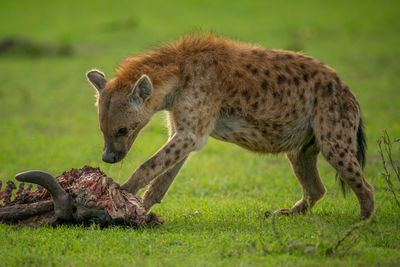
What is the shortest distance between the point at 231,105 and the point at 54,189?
1.67m

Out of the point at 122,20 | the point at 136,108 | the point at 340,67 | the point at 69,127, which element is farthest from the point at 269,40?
the point at 136,108

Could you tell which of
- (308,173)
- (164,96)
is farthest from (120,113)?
(308,173)

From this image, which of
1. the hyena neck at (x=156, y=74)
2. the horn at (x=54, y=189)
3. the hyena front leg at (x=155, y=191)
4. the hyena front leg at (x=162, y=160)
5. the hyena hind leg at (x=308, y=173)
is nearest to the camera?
the horn at (x=54, y=189)

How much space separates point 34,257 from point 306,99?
2.65 m

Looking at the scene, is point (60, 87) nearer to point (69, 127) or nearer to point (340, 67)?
point (69, 127)

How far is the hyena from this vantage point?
458 centimetres

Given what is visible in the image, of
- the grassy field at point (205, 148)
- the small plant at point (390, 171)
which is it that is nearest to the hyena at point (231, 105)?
the small plant at point (390, 171)

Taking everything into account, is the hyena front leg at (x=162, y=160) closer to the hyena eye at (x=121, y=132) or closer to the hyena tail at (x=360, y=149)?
the hyena eye at (x=121, y=132)

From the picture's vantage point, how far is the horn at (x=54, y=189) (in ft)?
13.5

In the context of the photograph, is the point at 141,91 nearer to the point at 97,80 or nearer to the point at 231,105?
the point at 97,80

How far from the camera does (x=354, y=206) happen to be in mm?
5426

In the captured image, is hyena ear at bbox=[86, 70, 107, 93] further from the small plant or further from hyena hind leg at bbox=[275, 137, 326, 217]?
the small plant

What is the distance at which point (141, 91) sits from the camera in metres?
4.55

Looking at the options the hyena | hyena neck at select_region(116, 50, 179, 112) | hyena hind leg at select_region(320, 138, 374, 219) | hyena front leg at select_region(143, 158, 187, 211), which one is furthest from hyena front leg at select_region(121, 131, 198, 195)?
hyena hind leg at select_region(320, 138, 374, 219)
